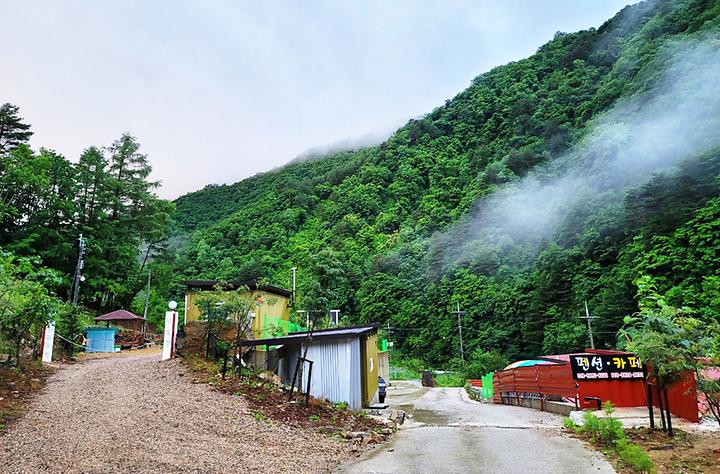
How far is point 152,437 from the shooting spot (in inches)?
328

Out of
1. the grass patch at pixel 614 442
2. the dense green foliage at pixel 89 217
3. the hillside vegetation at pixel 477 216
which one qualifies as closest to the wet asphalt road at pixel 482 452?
the grass patch at pixel 614 442

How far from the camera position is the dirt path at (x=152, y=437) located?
22.8ft

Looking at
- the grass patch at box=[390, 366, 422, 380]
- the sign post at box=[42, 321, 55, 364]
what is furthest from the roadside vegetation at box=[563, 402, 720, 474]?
the grass patch at box=[390, 366, 422, 380]

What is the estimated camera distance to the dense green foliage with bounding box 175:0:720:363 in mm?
37031

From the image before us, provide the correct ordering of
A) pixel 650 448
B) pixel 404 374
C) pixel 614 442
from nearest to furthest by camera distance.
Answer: pixel 650 448 < pixel 614 442 < pixel 404 374

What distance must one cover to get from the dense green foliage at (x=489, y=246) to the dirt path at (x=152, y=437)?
2612 cm

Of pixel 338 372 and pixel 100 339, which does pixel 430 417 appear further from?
pixel 100 339

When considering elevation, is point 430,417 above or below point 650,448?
below

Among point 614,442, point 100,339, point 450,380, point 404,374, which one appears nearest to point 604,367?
point 614,442

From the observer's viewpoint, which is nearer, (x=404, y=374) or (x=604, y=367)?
(x=604, y=367)

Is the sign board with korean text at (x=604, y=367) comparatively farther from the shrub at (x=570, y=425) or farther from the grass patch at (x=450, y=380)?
the grass patch at (x=450, y=380)

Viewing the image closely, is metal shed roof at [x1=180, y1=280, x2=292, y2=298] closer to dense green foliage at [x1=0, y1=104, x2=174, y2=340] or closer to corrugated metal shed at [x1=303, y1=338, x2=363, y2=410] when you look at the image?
corrugated metal shed at [x1=303, y1=338, x2=363, y2=410]

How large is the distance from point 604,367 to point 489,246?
42.1 metres

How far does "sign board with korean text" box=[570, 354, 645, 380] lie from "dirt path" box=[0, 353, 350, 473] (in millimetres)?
9637
